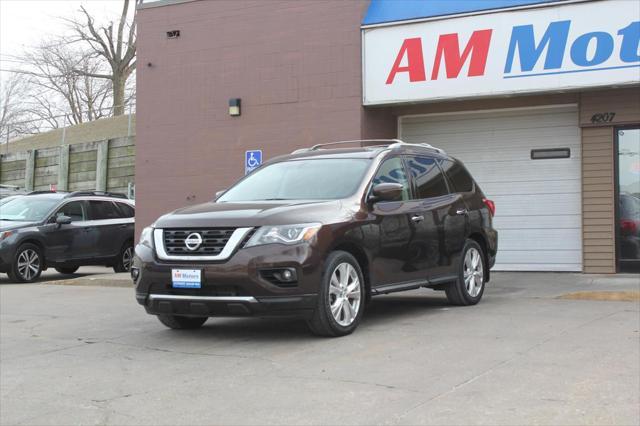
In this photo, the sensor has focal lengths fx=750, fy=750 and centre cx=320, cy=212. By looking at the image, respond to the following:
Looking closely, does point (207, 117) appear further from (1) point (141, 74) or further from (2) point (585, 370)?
(2) point (585, 370)

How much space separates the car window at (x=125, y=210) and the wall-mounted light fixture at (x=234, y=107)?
152 inches

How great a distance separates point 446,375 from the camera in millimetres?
5422

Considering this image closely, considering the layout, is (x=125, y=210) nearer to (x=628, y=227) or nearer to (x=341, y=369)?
(x=628, y=227)

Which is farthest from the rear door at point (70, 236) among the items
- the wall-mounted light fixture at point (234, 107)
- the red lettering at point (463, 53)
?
the red lettering at point (463, 53)

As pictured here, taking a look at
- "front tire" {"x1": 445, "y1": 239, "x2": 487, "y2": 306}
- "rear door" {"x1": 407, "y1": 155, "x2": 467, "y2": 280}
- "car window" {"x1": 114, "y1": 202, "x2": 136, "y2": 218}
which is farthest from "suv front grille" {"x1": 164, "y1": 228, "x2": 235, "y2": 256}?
"car window" {"x1": 114, "y1": 202, "x2": 136, "y2": 218}

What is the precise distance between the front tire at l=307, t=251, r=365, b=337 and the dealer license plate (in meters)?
1.06

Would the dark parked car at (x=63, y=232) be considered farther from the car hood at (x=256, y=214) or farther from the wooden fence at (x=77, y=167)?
the wooden fence at (x=77, y=167)

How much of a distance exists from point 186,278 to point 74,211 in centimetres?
915

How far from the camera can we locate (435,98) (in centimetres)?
1245

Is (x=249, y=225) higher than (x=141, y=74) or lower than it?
lower

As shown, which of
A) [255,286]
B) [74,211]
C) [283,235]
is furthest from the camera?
[74,211]

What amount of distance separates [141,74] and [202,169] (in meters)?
2.39

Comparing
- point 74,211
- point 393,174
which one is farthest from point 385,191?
point 74,211

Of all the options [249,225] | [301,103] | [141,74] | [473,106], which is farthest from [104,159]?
[249,225]
